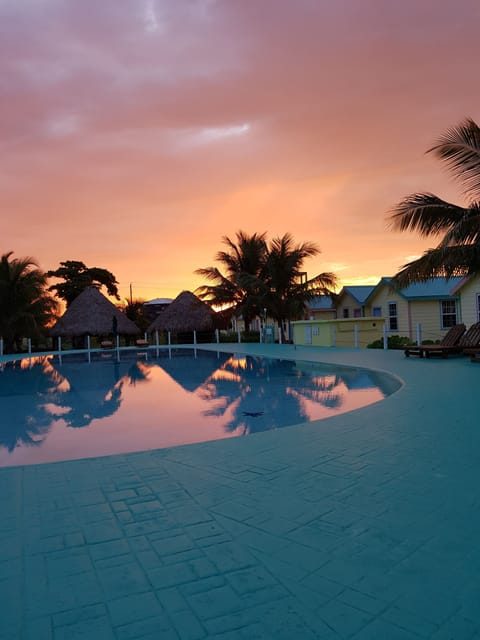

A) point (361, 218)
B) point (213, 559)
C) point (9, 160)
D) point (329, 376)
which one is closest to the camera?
point (213, 559)

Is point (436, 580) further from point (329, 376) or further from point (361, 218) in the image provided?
point (361, 218)

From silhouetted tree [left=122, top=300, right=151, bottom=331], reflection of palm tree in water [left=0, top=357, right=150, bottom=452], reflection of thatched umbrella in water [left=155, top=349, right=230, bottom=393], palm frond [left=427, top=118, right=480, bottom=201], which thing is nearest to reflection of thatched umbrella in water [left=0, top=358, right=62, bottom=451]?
reflection of palm tree in water [left=0, top=357, right=150, bottom=452]

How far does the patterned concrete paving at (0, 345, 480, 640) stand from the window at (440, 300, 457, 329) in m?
20.3

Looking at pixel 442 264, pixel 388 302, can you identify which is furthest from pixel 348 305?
pixel 442 264

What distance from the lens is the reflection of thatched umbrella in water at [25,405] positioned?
6936 mm

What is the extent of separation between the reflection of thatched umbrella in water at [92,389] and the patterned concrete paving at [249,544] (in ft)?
14.6

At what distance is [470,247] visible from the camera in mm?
11297

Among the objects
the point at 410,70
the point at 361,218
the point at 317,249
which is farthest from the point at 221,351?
the point at 410,70

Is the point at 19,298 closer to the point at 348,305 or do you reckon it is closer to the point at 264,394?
the point at 348,305

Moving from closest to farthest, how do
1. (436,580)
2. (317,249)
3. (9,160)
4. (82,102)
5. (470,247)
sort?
1. (436,580)
2. (470,247)
3. (82,102)
4. (9,160)
5. (317,249)

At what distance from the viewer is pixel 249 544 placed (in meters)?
2.62

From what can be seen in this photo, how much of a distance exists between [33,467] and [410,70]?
1343cm

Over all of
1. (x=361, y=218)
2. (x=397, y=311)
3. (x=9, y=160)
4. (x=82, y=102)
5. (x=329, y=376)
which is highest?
(x=82, y=102)

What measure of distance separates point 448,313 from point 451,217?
42.8ft
